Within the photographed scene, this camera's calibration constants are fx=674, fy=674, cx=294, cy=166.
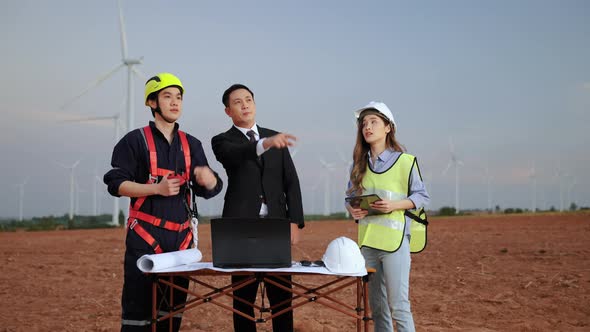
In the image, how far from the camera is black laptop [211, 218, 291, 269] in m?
4.20

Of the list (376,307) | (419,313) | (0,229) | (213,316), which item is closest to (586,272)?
(419,313)

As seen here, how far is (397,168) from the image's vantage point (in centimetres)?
485

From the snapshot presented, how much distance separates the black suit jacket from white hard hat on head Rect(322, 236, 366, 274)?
76 cm

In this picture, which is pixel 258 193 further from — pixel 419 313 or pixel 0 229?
pixel 0 229

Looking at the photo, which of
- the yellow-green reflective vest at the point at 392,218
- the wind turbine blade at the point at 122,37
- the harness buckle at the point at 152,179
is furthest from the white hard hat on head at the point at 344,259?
the wind turbine blade at the point at 122,37

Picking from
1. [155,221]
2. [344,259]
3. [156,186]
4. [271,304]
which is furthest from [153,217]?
[344,259]

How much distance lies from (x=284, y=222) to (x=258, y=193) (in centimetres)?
77

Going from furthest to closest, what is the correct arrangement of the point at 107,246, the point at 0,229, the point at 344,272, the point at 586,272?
the point at 0,229 → the point at 107,246 → the point at 586,272 → the point at 344,272

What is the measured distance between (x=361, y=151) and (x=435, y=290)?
6264mm

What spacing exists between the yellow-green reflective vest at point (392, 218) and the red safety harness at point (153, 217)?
1.26 meters

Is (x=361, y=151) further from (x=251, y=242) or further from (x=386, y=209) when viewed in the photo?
(x=251, y=242)

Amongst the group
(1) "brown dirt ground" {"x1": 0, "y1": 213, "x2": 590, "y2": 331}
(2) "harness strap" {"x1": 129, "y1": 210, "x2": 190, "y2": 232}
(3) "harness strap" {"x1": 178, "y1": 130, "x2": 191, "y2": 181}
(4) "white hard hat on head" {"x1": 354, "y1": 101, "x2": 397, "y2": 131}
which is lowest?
(1) "brown dirt ground" {"x1": 0, "y1": 213, "x2": 590, "y2": 331}

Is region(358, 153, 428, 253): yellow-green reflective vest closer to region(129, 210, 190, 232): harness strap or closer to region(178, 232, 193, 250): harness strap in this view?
region(178, 232, 193, 250): harness strap

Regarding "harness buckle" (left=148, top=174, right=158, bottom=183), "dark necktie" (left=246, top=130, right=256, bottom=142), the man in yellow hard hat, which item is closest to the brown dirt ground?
"dark necktie" (left=246, top=130, right=256, bottom=142)
